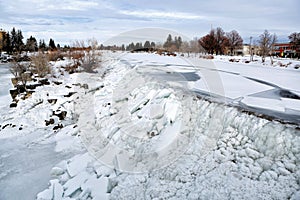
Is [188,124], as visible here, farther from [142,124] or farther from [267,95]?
[267,95]

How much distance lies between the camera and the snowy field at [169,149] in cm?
334

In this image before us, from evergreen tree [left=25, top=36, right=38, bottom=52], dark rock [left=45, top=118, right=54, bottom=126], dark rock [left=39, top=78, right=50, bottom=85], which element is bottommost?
dark rock [left=45, top=118, right=54, bottom=126]

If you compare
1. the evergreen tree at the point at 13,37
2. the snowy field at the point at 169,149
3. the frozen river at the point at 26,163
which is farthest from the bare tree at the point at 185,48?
the evergreen tree at the point at 13,37

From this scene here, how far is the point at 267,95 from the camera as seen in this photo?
556 centimetres

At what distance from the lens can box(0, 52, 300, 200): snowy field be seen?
11.0 feet

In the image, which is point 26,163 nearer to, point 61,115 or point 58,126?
point 58,126

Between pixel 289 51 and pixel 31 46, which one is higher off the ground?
pixel 31 46

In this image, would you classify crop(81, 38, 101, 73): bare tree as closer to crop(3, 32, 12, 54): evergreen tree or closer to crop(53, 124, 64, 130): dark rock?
crop(53, 124, 64, 130): dark rock

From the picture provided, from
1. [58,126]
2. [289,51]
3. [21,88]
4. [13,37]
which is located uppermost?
[13,37]

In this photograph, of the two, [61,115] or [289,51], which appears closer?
[61,115]

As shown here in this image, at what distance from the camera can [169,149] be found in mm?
4508

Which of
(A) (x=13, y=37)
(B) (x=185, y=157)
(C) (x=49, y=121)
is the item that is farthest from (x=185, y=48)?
(A) (x=13, y=37)

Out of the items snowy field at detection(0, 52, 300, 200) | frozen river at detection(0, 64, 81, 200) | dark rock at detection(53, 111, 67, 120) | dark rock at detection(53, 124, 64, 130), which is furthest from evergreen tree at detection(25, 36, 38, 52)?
snowy field at detection(0, 52, 300, 200)

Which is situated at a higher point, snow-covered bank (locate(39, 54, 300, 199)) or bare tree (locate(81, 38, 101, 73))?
bare tree (locate(81, 38, 101, 73))
